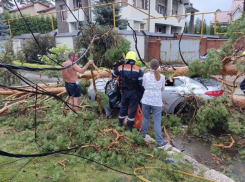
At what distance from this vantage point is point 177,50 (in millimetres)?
13148

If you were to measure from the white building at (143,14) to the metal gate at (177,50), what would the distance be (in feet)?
12.4

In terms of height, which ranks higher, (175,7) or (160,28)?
(175,7)

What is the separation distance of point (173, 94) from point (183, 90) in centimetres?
26

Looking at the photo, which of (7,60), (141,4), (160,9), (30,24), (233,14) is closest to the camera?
(7,60)

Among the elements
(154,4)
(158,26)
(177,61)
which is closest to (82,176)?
(177,61)

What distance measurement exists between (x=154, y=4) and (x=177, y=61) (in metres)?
11.2

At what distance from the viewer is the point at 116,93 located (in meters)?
4.34

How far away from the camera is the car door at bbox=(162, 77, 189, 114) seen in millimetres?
4887

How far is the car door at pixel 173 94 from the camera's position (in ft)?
16.0

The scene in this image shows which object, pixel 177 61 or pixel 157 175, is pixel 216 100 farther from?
pixel 177 61

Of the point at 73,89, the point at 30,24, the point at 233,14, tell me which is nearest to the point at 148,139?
the point at 73,89

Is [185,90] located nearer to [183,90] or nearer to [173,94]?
[183,90]

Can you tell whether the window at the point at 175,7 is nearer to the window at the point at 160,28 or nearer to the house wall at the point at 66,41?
the window at the point at 160,28

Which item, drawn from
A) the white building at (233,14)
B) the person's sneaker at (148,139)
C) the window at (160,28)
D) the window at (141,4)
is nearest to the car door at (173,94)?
the person's sneaker at (148,139)
